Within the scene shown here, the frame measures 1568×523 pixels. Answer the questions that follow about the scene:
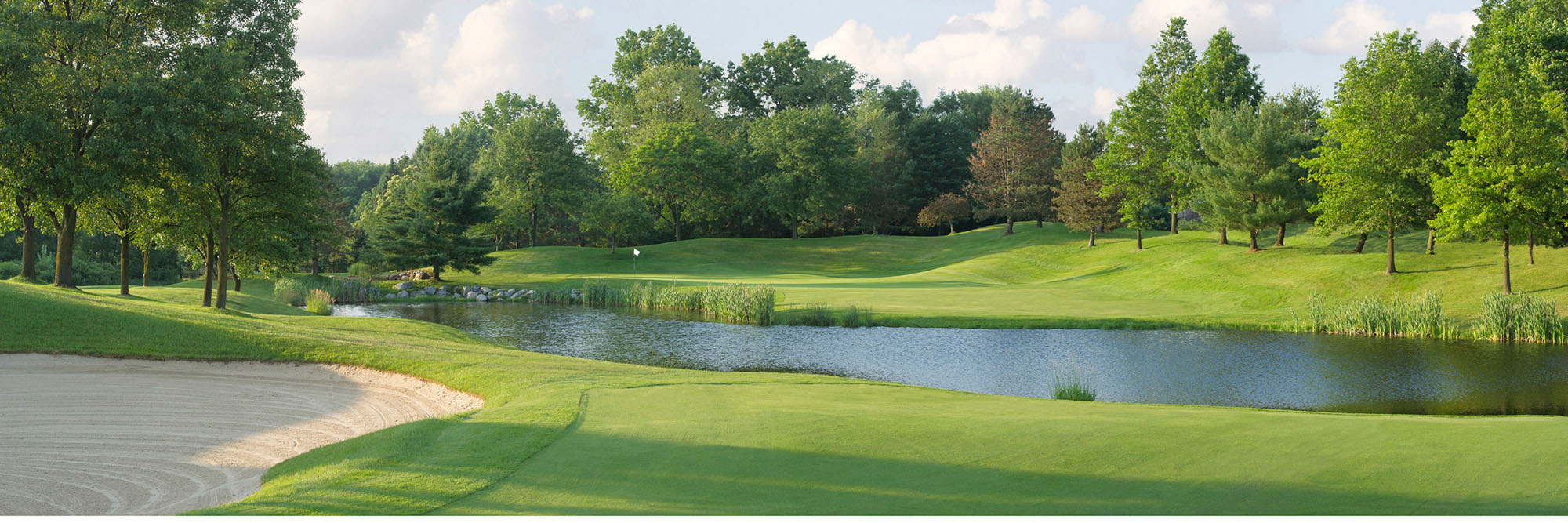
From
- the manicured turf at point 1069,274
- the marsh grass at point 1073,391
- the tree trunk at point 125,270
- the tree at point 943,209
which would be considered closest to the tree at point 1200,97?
the manicured turf at point 1069,274

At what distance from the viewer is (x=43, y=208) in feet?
80.6

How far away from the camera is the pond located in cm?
1585

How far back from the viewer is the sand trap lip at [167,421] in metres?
8.16

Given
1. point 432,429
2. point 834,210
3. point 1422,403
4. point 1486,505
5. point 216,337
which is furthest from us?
point 834,210

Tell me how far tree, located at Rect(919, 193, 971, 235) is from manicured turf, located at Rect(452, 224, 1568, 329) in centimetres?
266

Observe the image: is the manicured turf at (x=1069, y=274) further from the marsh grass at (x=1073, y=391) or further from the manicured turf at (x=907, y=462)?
the manicured turf at (x=907, y=462)

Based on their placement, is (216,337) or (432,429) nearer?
(432,429)

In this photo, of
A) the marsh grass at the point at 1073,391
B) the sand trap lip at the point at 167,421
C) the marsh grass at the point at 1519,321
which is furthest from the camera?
the marsh grass at the point at 1519,321

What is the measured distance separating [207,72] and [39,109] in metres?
4.15

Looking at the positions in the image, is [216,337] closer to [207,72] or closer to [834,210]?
[207,72]

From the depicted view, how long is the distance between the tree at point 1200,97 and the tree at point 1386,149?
484 inches

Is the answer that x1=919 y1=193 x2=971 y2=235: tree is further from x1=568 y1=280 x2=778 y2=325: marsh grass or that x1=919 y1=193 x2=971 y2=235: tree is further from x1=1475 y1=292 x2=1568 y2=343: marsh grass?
x1=1475 y1=292 x2=1568 y2=343: marsh grass

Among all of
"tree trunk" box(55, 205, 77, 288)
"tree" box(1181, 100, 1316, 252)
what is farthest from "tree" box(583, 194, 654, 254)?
"tree" box(1181, 100, 1316, 252)

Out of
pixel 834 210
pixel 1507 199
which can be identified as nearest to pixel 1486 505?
pixel 1507 199
